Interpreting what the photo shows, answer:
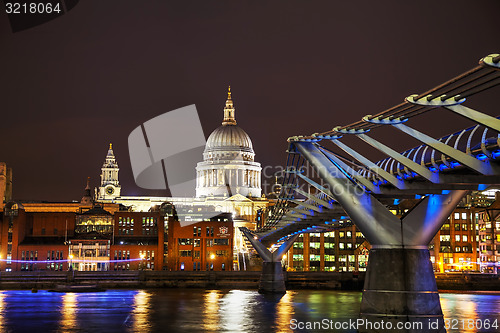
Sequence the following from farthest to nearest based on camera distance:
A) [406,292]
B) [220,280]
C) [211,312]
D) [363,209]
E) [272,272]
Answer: [220,280], [272,272], [211,312], [363,209], [406,292]

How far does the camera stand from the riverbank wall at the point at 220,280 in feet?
303

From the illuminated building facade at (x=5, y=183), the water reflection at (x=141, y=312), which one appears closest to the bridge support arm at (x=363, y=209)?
the water reflection at (x=141, y=312)

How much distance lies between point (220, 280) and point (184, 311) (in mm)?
35188

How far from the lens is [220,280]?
94125mm

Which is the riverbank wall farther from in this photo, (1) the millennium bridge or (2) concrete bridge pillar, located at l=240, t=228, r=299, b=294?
(1) the millennium bridge

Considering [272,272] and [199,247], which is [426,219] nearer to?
[272,272]

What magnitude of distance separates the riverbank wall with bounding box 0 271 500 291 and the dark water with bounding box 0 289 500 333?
11.4m

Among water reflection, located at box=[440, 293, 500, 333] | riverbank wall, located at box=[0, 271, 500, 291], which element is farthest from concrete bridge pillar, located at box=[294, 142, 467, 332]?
riverbank wall, located at box=[0, 271, 500, 291]

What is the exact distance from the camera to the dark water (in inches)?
1896

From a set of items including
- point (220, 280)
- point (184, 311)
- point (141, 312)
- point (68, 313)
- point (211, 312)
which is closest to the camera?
point (68, 313)

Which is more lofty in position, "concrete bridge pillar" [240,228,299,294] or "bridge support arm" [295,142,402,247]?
"bridge support arm" [295,142,402,247]

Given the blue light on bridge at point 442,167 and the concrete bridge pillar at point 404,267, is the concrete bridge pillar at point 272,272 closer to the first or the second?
the concrete bridge pillar at point 404,267

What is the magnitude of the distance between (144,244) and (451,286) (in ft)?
154

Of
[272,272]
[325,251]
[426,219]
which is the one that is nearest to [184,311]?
[272,272]
